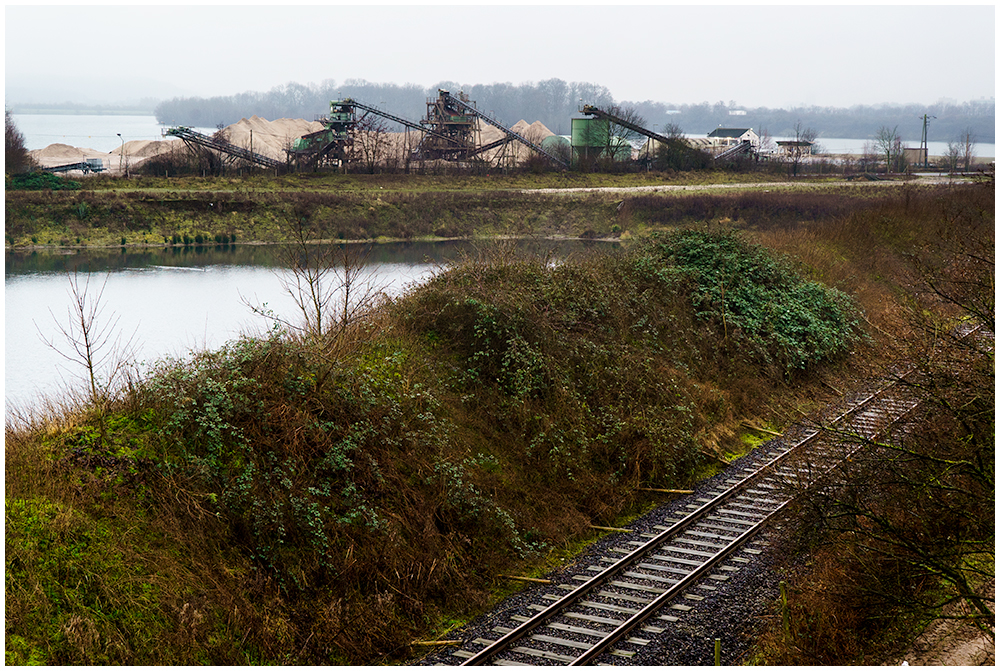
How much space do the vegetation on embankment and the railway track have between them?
34.0 metres

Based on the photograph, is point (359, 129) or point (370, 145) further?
point (370, 145)

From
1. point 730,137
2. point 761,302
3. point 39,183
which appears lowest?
point 761,302

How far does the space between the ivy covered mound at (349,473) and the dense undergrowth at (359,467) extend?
0.10 feet

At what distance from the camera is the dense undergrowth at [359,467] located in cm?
920

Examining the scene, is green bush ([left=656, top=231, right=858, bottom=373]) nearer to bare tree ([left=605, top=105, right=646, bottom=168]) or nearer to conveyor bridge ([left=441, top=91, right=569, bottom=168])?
conveyor bridge ([left=441, top=91, right=569, bottom=168])

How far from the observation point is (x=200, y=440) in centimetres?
1105

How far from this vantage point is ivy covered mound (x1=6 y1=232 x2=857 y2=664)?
9172mm

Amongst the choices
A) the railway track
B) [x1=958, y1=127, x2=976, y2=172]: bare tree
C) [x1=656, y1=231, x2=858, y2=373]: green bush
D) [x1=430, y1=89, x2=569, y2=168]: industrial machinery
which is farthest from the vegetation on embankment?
the railway track

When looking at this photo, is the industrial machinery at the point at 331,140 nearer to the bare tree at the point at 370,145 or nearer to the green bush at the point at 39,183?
the bare tree at the point at 370,145

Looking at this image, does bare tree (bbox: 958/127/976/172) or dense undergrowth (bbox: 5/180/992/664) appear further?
bare tree (bbox: 958/127/976/172)

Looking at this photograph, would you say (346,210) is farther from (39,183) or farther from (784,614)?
(784,614)

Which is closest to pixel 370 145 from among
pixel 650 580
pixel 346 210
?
pixel 346 210

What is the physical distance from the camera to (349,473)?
39.0ft

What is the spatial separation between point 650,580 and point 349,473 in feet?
14.8
